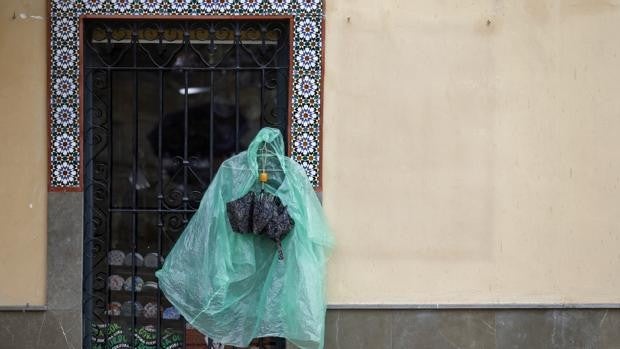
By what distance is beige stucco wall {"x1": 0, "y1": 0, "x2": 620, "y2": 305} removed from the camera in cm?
499

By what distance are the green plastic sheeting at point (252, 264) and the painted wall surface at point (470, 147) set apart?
0.19 metres

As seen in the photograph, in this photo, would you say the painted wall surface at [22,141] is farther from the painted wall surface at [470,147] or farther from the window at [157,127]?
the painted wall surface at [470,147]

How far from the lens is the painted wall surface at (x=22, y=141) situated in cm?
498

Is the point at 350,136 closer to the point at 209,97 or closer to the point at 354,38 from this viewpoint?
the point at 354,38

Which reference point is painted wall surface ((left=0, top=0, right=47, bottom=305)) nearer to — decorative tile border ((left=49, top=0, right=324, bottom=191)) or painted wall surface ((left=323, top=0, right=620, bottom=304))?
decorative tile border ((left=49, top=0, right=324, bottom=191))

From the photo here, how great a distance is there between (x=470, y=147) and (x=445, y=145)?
162 millimetres

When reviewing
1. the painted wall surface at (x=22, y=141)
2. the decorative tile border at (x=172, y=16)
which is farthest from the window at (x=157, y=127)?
the painted wall surface at (x=22, y=141)

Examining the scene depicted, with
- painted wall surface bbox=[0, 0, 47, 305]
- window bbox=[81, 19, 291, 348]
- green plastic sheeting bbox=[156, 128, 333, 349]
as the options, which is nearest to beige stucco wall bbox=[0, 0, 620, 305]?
painted wall surface bbox=[0, 0, 47, 305]

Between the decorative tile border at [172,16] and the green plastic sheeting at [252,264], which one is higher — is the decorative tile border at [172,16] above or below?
above

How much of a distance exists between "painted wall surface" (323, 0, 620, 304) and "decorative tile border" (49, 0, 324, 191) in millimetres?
112

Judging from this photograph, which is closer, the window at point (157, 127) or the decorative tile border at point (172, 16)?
the decorative tile border at point (172, 16)

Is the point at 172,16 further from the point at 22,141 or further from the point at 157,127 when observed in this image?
the point at 22,141

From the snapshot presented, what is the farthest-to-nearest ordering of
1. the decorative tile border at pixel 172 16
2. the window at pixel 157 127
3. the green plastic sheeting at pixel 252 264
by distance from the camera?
the window at pixel 157 127 < the decorative tile border at pixel 172 16 < the green plastic sheeting at pixel 252 264

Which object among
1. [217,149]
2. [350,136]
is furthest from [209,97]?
[350,136]
